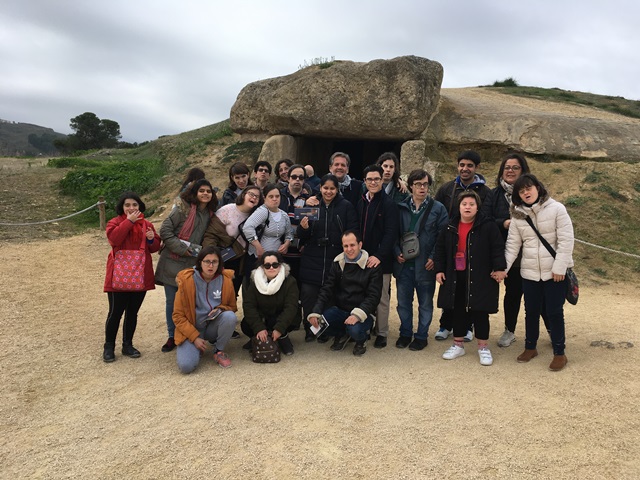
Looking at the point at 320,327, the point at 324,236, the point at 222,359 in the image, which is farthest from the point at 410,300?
the point at 222,359

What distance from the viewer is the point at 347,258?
444cm

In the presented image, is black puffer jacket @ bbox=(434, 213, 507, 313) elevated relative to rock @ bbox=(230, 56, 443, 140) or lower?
lower

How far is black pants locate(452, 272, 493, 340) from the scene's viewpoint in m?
4.25

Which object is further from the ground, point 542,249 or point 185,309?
point 542,249

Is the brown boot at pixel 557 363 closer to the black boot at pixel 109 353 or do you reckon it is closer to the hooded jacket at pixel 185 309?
the hooded jacket at pixel 185 309

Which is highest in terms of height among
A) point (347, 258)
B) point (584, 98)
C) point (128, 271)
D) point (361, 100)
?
point (584, 98)

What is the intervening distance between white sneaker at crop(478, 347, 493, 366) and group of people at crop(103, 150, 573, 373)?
0.07 ft

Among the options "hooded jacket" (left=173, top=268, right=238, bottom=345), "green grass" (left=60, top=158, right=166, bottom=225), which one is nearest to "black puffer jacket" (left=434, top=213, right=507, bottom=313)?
"hooded jacket" (left=173, top=268, right=238, bottom=345)

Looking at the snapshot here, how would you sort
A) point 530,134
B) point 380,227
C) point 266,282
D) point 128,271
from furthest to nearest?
point 530,134 < point 380,227 < point 266,282 < point 128,271

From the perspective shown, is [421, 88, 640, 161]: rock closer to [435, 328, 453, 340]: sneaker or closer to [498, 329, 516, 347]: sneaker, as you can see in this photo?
[435, 328, 453, 340]: sneaker

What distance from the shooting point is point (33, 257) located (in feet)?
26.3

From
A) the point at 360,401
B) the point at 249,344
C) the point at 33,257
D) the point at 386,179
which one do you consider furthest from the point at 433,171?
the point at 33,257

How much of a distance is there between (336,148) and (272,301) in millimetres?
9800

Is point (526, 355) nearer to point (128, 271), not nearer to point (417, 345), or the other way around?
point (417, 345)
